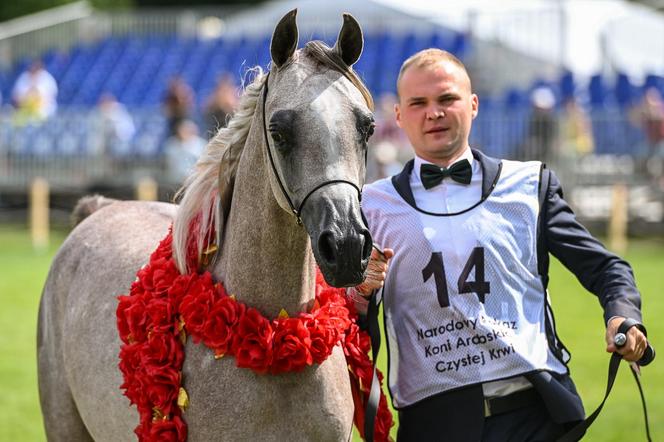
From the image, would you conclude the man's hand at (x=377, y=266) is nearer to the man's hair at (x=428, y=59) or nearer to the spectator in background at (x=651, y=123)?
the man's hair at (x=428, y=59)

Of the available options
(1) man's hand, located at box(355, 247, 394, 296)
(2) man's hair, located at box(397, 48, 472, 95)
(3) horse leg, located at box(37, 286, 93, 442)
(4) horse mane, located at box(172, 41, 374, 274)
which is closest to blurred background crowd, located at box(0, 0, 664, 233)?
(3) horse leg, located at box(37, 286, 93, 442)

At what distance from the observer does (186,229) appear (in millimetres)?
3977

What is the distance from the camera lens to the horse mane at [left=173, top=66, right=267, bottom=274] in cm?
388

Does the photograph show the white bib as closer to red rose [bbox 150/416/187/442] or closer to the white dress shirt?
the white dress shirt

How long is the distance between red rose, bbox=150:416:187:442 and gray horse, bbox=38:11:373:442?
0.04 meters

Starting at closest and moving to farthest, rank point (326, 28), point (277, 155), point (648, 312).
A: point (277, 155)
point (648, 312)
point (326, 28)

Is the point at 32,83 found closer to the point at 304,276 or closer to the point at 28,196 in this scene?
the point at 28,196

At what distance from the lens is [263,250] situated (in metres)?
3.63

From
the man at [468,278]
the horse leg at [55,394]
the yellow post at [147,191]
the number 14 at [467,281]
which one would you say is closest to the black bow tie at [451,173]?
the man at [468,278]

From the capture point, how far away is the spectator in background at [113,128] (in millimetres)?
19234

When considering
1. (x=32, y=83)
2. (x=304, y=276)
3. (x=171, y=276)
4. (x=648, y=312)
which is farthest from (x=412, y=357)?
(x=32, y=83)

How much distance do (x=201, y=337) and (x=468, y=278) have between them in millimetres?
1013

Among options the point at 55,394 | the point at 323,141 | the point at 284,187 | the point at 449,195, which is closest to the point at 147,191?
the point at 55,394

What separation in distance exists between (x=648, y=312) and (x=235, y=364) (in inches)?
345
